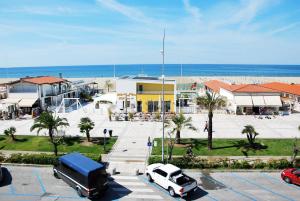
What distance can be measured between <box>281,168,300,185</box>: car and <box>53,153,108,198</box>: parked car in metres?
13.4

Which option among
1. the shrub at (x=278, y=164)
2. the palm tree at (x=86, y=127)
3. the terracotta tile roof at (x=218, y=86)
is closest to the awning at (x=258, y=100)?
the terracotta tile roof at (x=218, y=86)

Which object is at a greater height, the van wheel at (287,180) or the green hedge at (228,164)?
the green hedge at (228,164)

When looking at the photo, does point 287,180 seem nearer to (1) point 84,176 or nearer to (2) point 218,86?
(1) point 84,176

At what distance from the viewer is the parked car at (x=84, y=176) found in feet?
64.1

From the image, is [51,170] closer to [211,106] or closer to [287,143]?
[211,106]

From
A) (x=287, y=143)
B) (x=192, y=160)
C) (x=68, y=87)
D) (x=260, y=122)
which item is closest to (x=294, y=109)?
(x=260, y=122)

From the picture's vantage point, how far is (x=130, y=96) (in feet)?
159

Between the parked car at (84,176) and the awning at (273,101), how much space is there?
118ft

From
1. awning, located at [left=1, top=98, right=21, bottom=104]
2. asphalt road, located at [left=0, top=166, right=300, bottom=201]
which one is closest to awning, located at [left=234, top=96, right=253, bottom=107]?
asphalt road, located at [left=0, top=166, right=300, bottom=201]

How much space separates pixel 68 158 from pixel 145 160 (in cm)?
790

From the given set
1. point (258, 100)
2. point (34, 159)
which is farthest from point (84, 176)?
point (258, 100)

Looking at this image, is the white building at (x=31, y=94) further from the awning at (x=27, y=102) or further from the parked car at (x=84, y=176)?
the parked car at (x=84, y=176)

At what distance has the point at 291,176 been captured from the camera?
73.7ft

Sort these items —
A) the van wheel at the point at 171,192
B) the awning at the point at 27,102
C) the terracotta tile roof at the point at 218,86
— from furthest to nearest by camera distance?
the terracotta tile roof at the point at 218,86 → the awning at the point at 27,102 → the van wheel at the point at 171,192
